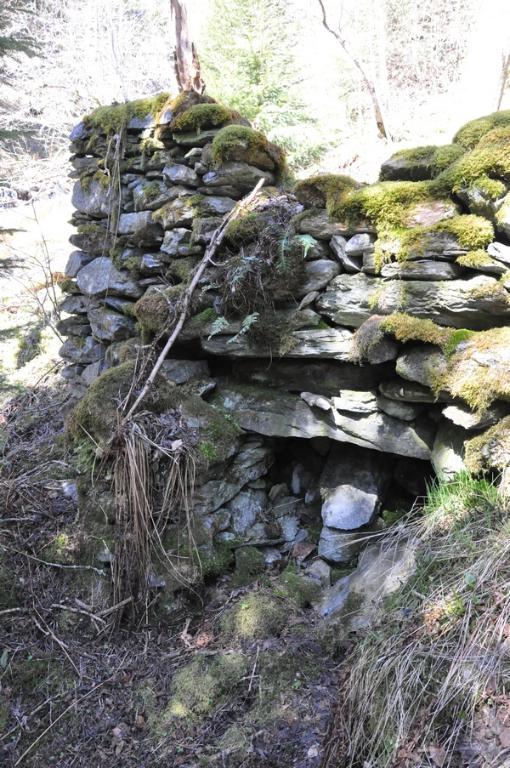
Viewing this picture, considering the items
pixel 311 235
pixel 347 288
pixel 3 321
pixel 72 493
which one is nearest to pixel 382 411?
pixel 347 288

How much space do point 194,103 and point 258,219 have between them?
1560 millimetres

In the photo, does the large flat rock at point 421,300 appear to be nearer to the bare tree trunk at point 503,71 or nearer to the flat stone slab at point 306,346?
the flat stone slab at point 306,346

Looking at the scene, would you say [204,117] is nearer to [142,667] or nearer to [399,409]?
[399,409]

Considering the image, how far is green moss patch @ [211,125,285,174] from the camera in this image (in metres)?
4.41

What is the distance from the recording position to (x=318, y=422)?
13.3 ft

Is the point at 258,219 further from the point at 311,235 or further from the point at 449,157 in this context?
the point at 449,157

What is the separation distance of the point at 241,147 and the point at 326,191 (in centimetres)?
100

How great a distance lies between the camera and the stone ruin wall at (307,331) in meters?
3.32

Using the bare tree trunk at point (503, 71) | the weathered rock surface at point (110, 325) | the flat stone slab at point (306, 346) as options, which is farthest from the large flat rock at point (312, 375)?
the bare tree trunk at point (503, 71)

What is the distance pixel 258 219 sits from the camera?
4176 millimetres

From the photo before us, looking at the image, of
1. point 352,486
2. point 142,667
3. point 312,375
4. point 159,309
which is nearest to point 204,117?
point 159,309

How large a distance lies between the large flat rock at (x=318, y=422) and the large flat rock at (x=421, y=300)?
67cm

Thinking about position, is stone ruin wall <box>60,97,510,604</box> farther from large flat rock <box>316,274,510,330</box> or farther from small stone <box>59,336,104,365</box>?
small stone <box>59,336,104,365</box>

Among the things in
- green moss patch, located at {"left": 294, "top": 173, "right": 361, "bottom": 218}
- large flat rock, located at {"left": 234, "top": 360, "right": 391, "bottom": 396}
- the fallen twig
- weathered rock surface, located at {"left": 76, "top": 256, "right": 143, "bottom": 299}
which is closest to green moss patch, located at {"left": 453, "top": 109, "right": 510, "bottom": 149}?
green moss patch, located at {"left": 294, "top": 173, "right": 361, "bottom": 218}
